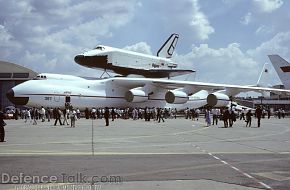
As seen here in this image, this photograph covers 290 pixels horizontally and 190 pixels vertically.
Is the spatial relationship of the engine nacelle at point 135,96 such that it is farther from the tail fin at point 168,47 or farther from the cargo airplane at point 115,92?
the tail fin at point 168,47

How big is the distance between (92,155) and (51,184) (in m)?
4.01

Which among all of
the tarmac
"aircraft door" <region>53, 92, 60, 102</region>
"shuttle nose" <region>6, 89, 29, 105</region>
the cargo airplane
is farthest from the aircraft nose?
the tarmac

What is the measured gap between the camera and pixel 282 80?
92.5 feet

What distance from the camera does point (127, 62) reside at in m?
55.1

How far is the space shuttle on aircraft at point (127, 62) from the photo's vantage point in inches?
2048

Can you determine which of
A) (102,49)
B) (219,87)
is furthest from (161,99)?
(102,49)

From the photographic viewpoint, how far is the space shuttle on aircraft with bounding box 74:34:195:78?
52.0 metres

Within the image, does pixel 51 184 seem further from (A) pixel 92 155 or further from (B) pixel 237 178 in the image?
(A) pixel 92 155

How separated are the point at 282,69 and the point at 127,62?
29826mm

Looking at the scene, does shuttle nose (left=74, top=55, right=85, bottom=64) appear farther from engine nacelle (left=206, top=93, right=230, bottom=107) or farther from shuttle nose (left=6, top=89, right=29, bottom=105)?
engine nacelle (left=206, top=93, right=230, bottom=107)

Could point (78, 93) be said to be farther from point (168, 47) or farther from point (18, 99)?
point (168, 47)

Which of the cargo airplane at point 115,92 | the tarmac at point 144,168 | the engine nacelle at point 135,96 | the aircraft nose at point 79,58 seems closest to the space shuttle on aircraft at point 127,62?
the aircraft nose at point 79,58

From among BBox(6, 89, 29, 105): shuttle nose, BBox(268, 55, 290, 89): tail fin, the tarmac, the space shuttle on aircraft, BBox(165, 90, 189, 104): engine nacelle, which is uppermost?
the space shuttle on aircraft

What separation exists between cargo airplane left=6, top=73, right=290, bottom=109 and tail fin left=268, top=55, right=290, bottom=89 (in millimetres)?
8916
